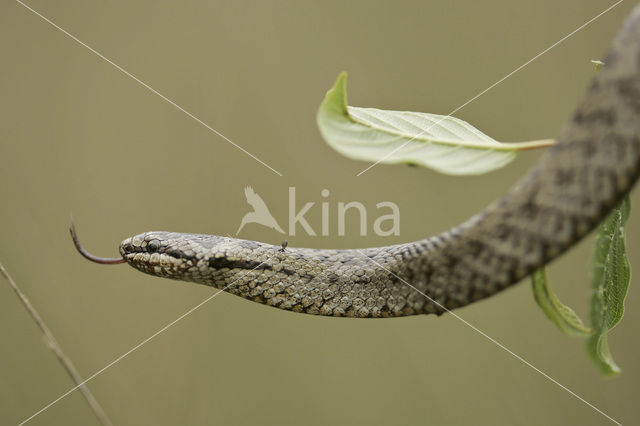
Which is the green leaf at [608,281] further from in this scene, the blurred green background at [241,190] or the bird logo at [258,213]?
the blurred green background at [241,190]

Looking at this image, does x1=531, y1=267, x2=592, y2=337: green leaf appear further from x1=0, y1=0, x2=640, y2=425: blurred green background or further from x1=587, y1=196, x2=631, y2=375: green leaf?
x1=0, y1=0, x2=640, y2=425: blurred green background

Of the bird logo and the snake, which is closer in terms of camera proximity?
the snake

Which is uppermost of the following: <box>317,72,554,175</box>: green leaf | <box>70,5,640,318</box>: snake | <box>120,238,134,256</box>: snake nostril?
<box>120,238,134,256</box>: snake nostril

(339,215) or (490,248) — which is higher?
(490,248)

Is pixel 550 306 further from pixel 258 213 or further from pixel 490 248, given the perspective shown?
pixel 258 213

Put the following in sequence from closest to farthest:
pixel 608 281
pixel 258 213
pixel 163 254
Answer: pixel 608 281 → pixel 163 254 → pixel 258 213
